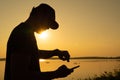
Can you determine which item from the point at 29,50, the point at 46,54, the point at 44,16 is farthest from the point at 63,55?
the point at 29,50

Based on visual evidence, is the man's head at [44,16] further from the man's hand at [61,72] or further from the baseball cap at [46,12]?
the man's hand at [61,72]

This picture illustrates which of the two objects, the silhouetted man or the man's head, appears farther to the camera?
the man's head

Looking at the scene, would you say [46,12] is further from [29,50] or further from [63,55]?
[63,55]

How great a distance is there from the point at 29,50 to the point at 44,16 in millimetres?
592

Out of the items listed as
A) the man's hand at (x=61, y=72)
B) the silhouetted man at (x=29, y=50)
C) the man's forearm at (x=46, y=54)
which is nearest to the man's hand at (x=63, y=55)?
the man's forearm at (x=46, y=54)

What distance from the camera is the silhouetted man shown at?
12.0ft

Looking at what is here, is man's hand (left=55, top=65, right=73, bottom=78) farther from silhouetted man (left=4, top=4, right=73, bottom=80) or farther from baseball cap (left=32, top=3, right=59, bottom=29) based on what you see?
baseball cap (left=32, top=3, right=59, bottom=29)

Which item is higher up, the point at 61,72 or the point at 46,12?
the point at 46,12

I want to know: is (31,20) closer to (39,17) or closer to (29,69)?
(39,17)

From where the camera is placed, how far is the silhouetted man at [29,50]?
367 cm

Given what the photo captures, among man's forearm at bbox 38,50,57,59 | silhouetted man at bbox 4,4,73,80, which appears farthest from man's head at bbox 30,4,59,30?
man's forearm at bbox 38,50,57,59

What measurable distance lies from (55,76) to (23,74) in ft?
1.32

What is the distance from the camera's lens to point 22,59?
3662 millimetres

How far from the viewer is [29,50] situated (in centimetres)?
383
